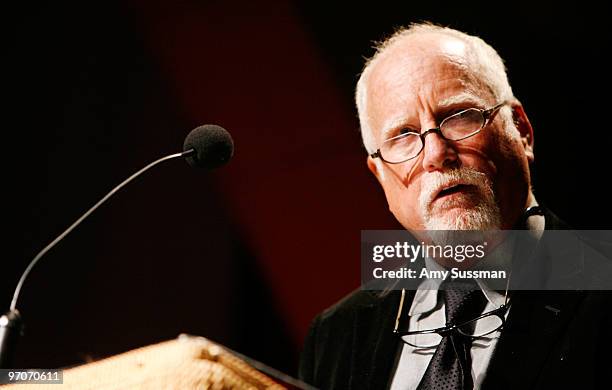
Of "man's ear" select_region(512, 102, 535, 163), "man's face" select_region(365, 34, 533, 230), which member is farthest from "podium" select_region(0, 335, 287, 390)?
"man's ear" select_region(512, 102, 535, 163)

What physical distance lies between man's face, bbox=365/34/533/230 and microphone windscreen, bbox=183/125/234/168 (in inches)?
16.9

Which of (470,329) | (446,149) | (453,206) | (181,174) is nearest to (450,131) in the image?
(446,149)

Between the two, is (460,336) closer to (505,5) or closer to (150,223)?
(505,5)

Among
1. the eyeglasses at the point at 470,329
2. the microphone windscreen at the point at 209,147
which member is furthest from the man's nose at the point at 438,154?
the microphone windscreen at the point at 209,147

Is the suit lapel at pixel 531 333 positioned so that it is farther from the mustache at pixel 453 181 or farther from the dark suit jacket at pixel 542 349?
the mustache at pixel 453 181

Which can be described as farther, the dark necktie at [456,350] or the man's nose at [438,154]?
the man's nose at [438,154]

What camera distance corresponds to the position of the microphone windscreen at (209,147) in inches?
40.2

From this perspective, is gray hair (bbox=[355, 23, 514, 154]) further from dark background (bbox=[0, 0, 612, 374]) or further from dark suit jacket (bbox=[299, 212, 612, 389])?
dark suit jacket (bbox=[299, 212, 612, 389])

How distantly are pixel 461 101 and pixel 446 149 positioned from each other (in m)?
0.12

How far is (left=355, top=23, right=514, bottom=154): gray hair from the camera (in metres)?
1.30

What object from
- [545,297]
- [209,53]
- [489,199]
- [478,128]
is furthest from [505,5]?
[209,53]

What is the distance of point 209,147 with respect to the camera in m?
1.02

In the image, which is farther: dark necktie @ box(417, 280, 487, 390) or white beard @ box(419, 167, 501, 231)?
white beard @ box(419, 167, 501, 231)

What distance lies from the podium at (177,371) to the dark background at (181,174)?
1033 millimetres
